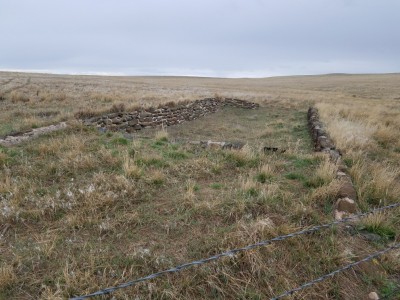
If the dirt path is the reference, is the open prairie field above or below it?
below

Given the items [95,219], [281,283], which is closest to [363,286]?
[281,283]

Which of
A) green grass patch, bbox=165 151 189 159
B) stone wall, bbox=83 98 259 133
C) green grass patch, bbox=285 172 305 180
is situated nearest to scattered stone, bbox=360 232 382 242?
green grass patch, bbox=285 172 305 180

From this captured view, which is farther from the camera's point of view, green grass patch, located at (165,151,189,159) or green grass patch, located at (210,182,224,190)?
green grass patch, located at (165,151,189,159)

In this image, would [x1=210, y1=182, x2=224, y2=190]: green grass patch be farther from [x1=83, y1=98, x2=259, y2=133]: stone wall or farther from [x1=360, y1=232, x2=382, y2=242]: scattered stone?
[x1=83, y1=98, x2=259, y2=133]: stone wall

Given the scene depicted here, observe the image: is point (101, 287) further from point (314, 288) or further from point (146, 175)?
point (146, 175)

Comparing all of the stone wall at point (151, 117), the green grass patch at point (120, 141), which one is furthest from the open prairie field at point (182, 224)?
the stone wall at point (151, 117)

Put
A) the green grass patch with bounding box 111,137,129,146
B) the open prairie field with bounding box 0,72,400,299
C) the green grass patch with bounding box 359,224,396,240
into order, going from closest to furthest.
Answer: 1. the open prairie field with bounding box 0,72,400,299
2. the green grass patch with bounding box 359,224,396,240
3. the green grass patch with bounding box 111,137,129,146

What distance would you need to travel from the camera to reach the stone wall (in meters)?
10.4

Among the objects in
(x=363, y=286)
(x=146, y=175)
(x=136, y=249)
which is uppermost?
(x=146, y=175)

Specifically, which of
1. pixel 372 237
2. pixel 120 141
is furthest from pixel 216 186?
pixel 120 141

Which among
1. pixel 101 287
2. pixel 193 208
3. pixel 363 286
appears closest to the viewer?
pixel 101 287

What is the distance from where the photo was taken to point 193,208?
163 inches

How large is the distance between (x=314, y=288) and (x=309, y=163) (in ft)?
12.0

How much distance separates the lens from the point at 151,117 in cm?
1223
